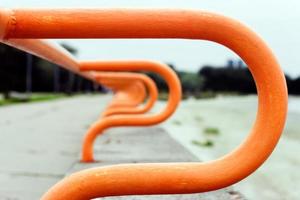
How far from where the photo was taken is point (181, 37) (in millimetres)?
1262

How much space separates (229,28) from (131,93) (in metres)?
7.82

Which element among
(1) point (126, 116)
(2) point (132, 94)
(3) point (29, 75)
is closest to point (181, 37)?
(1) point (126, 116)

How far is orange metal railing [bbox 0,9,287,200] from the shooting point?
1170 millimetres

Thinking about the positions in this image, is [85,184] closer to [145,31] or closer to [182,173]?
[182,173]

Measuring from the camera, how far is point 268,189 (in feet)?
14.0

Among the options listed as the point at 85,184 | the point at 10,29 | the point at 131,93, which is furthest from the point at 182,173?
the point at 131,93

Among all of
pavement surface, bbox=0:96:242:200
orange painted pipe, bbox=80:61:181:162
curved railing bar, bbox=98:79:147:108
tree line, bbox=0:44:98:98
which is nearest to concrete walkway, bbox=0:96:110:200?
pavement surface, bbox=0:96:242:200

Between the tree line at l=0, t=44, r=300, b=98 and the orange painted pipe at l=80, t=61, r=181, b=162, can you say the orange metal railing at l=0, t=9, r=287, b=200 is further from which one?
the tree line at l=0, t=44, r=300, b=98

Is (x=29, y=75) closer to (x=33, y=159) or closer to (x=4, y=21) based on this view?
(x=33, y=159)

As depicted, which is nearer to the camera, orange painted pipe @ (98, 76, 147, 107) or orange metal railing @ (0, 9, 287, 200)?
orange metal railing @ (0, 9, 287, 200)

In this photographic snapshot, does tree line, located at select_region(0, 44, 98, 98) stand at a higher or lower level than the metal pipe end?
lower

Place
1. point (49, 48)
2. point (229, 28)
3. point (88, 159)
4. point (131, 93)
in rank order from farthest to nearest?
point (131, 93)
point (88, 159)
point (49, 48)
point (229, 28)

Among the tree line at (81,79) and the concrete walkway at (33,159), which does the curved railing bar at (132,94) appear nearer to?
the concrete walkway at (33,159)

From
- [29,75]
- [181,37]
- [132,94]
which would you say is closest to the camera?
[181,37]
